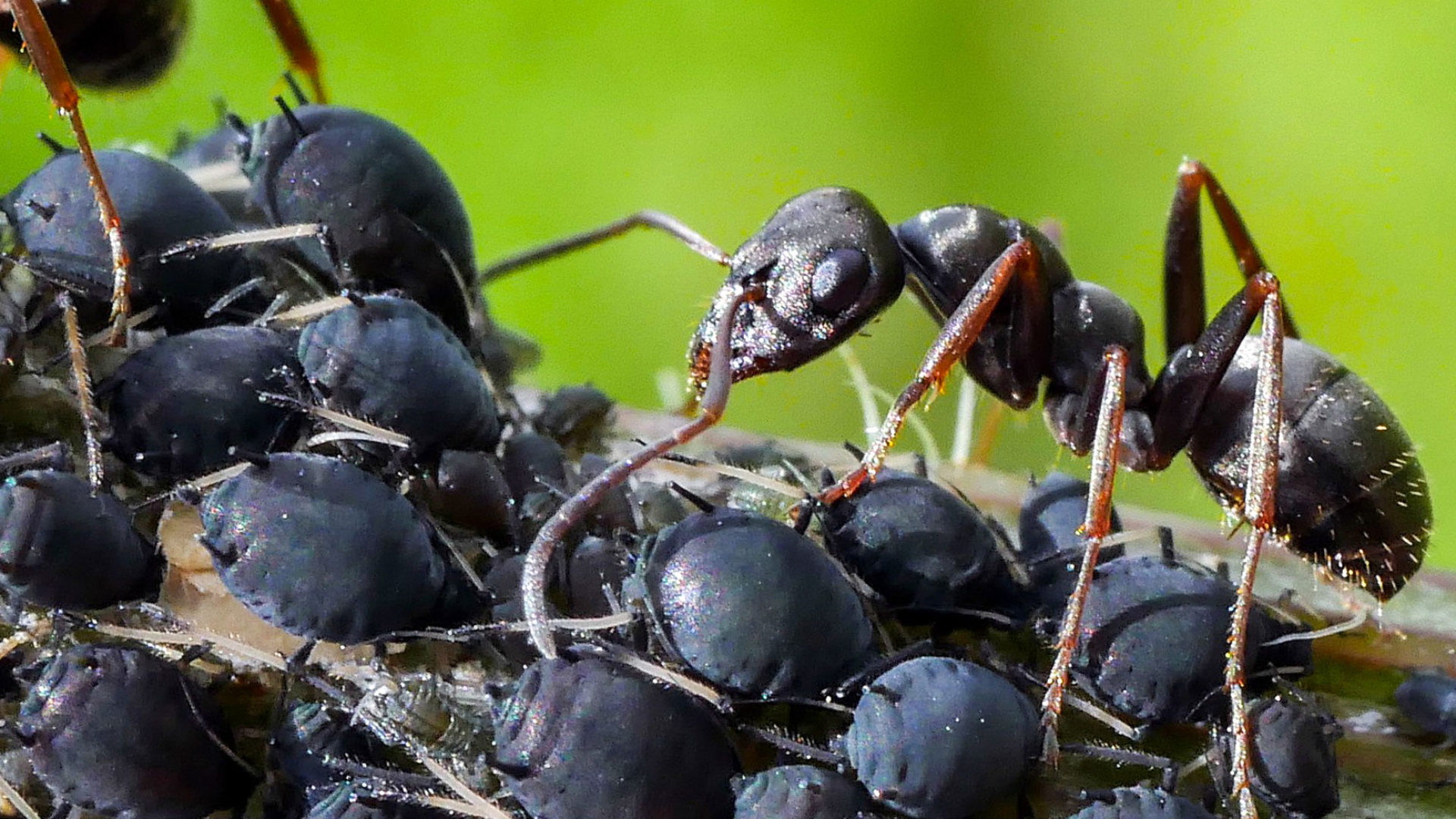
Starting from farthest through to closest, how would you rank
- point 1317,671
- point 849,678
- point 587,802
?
point 1317,671 < point 849,678 < point 587,802

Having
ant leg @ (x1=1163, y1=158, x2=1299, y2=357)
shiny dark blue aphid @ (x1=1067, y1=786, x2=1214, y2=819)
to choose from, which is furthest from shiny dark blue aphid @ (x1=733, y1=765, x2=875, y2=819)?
ant leg @ (x1=1163, y1=158, x2=1299, y2=357)

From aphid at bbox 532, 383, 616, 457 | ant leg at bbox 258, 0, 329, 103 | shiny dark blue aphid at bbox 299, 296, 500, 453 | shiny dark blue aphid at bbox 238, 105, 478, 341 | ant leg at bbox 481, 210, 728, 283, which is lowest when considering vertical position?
ant leg at bbox 481, 210, 728, 283

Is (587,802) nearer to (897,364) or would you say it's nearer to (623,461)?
(623,461)

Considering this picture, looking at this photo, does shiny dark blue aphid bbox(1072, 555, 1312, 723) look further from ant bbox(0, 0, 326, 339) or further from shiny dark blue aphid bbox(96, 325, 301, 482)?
ant bbox(0, 0, 326, 339)

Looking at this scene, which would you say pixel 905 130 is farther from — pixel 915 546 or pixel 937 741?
pixel 937 741

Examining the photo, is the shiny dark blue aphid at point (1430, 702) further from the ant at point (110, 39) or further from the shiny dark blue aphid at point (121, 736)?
the ant at point (110, 39)

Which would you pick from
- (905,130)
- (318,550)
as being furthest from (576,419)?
(905,130)

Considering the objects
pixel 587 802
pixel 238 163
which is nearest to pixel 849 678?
pixel 587 802
